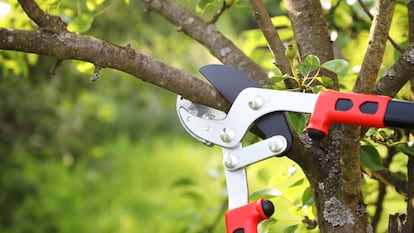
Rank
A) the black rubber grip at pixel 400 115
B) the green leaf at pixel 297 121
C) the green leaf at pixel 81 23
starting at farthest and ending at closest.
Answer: the green leaf at pixel 81 23, the green leaf at pixel 297 121, the black rubber grip at pixel 400 115

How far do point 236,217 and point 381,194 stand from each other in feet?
1.71

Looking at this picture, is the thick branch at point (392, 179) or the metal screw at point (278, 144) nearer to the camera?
the metal screw at point (278, 144)

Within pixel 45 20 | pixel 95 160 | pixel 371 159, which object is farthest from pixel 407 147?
pixel 95 160

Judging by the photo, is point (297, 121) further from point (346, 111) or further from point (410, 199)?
point (410, 199)

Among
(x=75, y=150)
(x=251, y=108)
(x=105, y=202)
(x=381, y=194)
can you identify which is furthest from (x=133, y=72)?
(x=105, y=202)

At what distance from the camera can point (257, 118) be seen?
85 cm

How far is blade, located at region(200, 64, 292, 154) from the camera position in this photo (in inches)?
33.4

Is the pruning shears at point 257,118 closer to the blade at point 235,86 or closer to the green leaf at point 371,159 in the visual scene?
the blade at point 235,86

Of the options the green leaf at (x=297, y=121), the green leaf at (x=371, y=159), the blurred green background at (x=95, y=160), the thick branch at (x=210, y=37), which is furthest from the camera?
the blurred green background at (x=95, y=160)

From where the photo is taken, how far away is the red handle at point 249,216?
83 centimetres

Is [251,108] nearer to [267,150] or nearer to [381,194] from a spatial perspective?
[267,150]

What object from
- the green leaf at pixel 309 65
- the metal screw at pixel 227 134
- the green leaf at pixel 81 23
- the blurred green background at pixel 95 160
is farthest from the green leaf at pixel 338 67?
the blurred green background at pixel 95 160

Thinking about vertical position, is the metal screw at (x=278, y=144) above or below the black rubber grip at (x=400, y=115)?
below

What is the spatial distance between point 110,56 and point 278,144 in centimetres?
24
